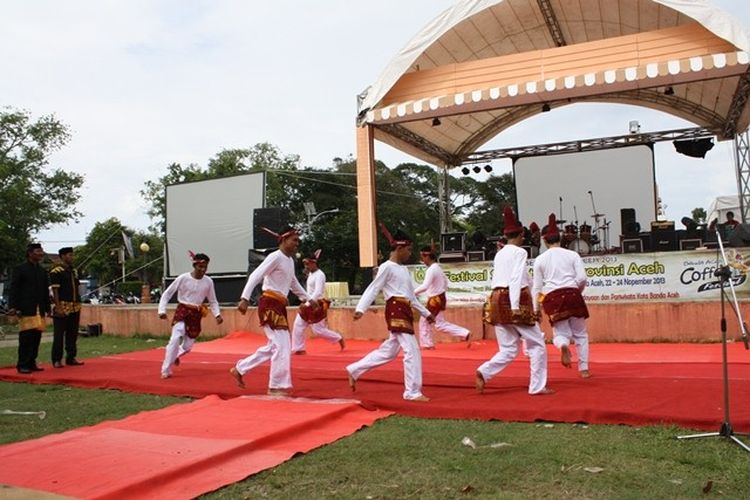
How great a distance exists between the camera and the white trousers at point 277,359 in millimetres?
6551

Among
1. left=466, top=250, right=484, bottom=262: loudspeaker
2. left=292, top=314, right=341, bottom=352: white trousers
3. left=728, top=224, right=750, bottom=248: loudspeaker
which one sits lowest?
left=292, top=314, right=341, bottom=352: white trousers

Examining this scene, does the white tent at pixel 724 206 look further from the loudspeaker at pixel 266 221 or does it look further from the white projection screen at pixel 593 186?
the loudspeaker at pixel 266 221

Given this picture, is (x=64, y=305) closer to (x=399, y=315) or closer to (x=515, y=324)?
(x=399, y=315)

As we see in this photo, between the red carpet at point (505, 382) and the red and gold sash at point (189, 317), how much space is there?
55 centimetres

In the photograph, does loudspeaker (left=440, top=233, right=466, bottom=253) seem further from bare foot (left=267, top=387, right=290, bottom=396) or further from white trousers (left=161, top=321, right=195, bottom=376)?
bare foot (left=267, top=387, right=290, bottom=396)

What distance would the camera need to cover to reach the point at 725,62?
11289 mm

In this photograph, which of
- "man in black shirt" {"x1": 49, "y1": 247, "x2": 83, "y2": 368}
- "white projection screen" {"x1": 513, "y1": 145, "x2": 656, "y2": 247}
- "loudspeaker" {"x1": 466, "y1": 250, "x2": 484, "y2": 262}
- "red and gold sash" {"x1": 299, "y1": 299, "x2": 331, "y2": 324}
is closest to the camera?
"man in black shirt" {"x1": 49, "y1": 247, "x2": 83, "y2": 368}

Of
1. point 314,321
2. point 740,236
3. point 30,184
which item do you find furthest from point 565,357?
point 30,184

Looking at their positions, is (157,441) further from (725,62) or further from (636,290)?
(725,62)

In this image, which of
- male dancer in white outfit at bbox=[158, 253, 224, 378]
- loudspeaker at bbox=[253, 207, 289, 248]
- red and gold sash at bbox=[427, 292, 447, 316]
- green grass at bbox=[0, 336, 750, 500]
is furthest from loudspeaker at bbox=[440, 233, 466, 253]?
green grass at bbox=[0, 336, 750, 500]

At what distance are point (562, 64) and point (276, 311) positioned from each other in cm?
864

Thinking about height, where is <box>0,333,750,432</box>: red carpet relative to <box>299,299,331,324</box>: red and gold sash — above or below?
below

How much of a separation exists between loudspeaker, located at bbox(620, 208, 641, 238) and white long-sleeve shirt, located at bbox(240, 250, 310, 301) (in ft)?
32.5

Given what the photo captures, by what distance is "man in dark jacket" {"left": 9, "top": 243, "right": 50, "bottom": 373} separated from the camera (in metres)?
8.72
